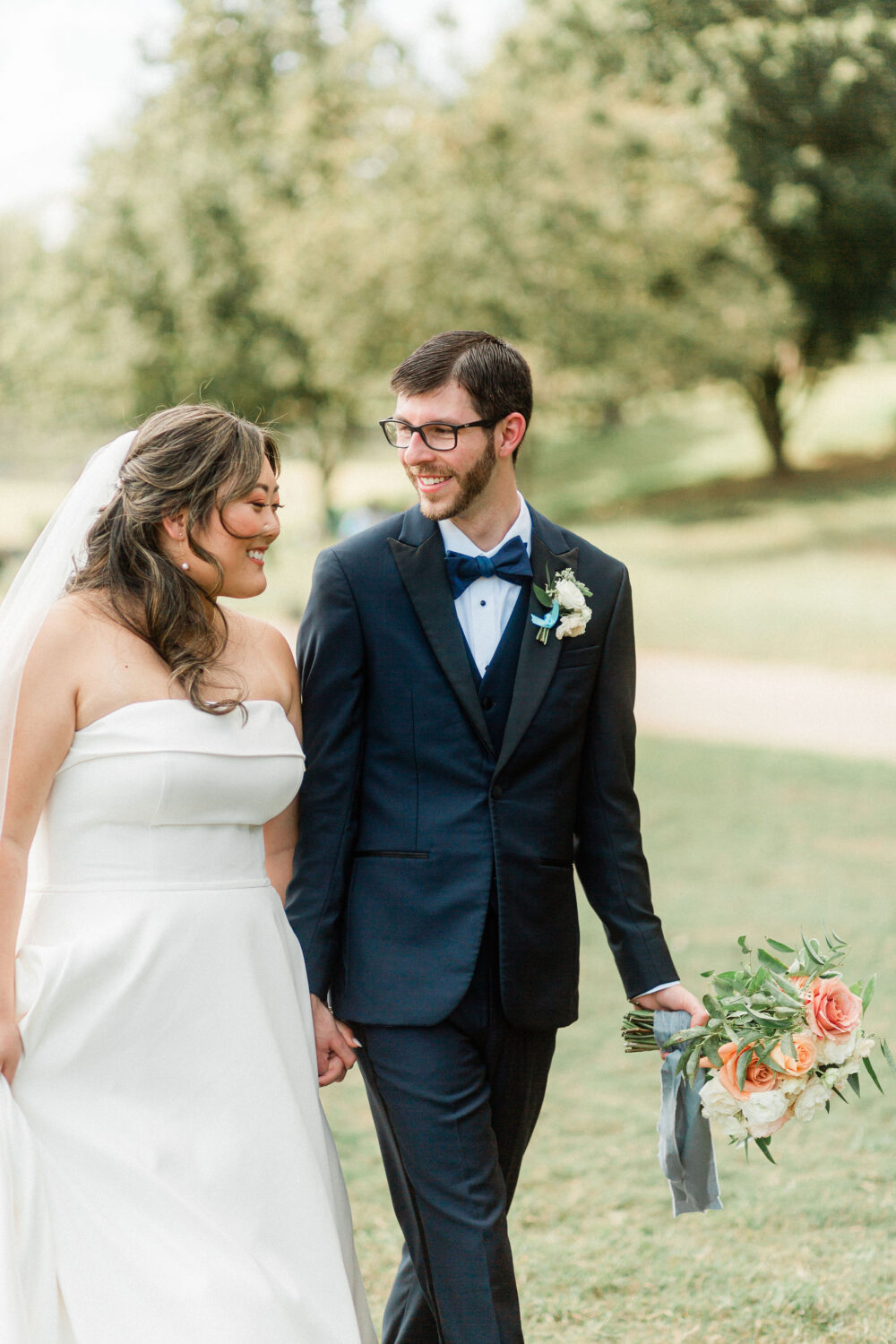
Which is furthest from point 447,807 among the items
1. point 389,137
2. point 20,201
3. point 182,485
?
point 20,201

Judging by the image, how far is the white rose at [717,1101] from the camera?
9.97 feet

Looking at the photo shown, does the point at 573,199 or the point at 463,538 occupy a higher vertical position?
the point at 573,199

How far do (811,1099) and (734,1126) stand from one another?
17 cm

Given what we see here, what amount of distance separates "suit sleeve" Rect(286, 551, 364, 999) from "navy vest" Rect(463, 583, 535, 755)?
265mm

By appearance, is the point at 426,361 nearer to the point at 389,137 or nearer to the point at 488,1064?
the point at 488,1064

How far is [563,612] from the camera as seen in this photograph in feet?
10.7

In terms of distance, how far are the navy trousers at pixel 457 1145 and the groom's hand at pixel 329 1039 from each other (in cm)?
5

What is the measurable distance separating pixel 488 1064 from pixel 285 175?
1075 inches

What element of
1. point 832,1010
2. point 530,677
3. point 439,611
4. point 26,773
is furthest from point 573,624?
point 26,773

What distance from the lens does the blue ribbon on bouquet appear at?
3.24 metres

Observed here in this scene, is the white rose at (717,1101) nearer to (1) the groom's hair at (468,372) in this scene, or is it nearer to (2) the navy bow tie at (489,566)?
(2) the navy bow tie at (489,566)

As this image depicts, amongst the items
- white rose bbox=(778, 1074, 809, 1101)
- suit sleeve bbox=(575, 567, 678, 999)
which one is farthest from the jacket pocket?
white rose bbox=(778, 1074, 809, 1101)

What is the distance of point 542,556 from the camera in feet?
11.0

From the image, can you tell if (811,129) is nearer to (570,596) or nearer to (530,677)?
(570,596)
